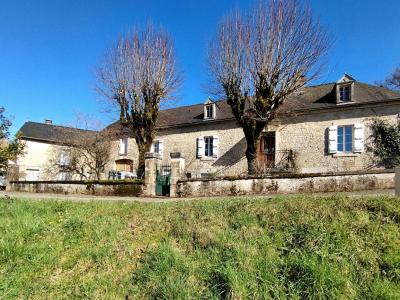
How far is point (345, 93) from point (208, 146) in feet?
29.8

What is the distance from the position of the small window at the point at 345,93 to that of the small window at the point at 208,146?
27.8 feet

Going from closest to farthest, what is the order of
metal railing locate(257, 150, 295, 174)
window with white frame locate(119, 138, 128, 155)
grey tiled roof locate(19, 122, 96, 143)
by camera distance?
metal railing locate(257, 150, 295, 174), window with white frame locate(119, 138, 128, 155), grey tiled roof locate(19, 122, 96, 143)

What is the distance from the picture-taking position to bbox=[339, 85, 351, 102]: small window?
1838cm

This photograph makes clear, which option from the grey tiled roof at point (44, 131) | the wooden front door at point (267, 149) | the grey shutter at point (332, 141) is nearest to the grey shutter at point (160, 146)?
the wooden front door at point (267, 149)

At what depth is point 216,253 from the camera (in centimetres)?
432

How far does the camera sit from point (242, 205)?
5957mm

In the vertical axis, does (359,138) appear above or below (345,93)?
below

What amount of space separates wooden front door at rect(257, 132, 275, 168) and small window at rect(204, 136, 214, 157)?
3453 mm

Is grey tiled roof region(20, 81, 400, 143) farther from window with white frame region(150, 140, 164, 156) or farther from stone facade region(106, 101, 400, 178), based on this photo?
window with white frame region(150, 140, 164, 156)

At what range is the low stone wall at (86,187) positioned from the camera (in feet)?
47.0

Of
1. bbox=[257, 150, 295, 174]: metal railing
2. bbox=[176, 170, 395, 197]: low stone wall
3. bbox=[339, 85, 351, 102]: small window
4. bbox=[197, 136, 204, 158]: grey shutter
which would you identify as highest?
bbox=[339, 85, 351, 102]: small window

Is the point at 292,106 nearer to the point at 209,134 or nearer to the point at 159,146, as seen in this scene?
the point at 209,134

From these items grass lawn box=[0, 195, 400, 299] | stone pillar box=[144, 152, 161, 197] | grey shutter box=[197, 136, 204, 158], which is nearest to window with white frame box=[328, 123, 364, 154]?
grey shutter box=[197, 136, 204, 158]

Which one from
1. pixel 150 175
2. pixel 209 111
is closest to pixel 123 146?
pixel 209 111
